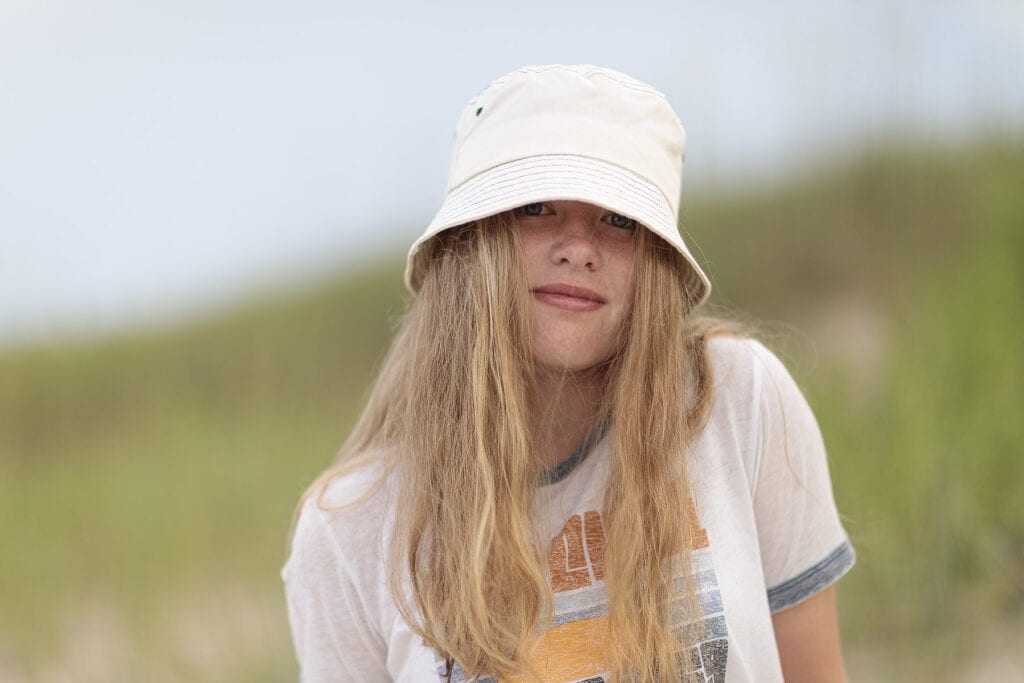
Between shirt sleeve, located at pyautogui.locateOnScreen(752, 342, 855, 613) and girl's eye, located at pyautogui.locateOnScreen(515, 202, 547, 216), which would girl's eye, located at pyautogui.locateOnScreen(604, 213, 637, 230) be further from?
shirt sleeve, located at pyautogui.locateOnScreen(752, 342, 855, 613)

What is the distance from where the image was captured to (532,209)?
1.43 metres

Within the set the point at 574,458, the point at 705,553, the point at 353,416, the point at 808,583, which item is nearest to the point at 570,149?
the point at 574,458

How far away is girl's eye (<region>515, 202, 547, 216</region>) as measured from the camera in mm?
1423

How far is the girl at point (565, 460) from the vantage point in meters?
1.39

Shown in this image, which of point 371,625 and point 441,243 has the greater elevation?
point 441,243

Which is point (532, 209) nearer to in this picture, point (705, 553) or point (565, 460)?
point (565, 460)

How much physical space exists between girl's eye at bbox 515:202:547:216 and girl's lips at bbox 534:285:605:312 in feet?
0.36

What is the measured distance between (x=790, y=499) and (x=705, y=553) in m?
0.18

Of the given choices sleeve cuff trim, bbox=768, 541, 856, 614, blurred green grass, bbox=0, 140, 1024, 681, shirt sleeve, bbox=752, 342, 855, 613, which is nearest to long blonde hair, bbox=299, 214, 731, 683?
shirt sleeve, bbox=752, 342, 855, 613

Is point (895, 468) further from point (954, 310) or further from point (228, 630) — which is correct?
point (228, 630)

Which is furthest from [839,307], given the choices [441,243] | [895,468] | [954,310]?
[441,243]

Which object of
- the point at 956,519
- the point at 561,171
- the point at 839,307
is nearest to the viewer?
the point at 561,171

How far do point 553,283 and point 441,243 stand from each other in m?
0.20

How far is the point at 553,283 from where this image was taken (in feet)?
4.62
